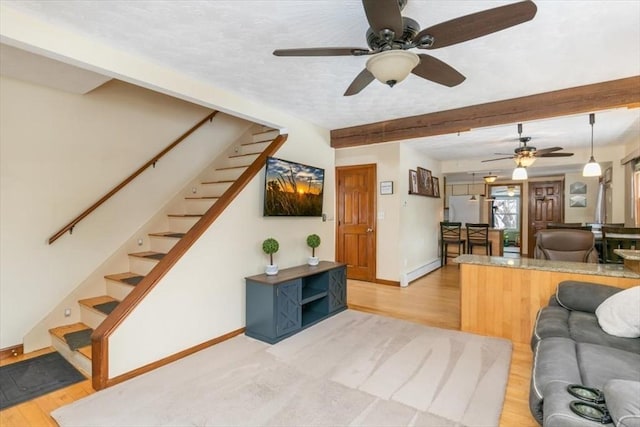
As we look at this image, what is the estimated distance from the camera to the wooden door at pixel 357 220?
18.5 ft

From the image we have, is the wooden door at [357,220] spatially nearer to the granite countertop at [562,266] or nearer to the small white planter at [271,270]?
the granite countertop at [562,266]

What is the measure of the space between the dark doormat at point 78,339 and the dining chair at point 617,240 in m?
5.79

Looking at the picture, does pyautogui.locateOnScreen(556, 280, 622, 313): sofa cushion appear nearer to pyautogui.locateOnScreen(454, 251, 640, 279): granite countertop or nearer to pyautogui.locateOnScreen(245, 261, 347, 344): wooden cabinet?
pyautogui.locateOnScreen(454, 251, 640, 279): granite countertop

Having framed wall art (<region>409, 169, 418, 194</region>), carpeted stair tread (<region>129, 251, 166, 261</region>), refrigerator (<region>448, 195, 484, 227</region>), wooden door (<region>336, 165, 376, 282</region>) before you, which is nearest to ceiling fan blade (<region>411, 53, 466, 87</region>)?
carpeted stair tread (<region>129, 251, 166, 261</region>)

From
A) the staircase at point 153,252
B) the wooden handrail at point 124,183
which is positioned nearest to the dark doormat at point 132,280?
the staircase at point 153,252

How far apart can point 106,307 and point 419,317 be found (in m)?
3.33

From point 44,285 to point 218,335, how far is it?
171cm

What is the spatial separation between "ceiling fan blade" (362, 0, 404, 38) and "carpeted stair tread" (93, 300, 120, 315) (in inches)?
124

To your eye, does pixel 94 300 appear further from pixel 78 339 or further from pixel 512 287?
pixel 512 287

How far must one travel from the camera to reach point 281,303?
3191mm

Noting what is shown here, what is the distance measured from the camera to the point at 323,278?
3.95 m

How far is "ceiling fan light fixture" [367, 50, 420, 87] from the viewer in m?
1.76

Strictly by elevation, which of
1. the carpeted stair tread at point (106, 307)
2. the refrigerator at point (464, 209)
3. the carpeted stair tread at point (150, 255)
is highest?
the refrigerator at point (464, 209)

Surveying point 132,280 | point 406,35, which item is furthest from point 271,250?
point 406,35
